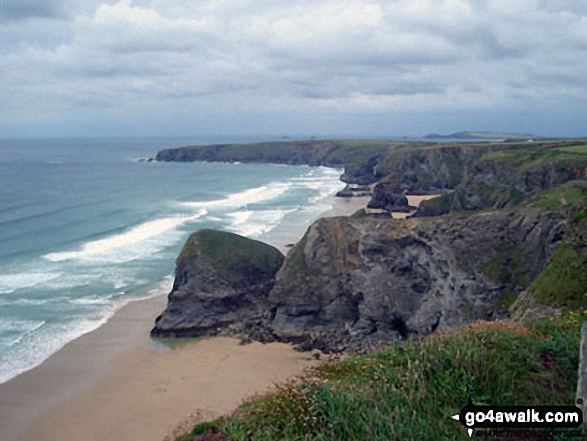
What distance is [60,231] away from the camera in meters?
67.2

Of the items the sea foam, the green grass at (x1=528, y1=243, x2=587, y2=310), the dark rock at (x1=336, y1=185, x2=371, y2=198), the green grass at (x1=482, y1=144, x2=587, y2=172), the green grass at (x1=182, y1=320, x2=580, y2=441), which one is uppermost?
the green grass at (x1=482, y1=144, x2=587, y2=172)

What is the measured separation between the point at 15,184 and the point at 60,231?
176 ft

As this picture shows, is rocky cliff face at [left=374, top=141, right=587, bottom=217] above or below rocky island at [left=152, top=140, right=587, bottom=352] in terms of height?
above

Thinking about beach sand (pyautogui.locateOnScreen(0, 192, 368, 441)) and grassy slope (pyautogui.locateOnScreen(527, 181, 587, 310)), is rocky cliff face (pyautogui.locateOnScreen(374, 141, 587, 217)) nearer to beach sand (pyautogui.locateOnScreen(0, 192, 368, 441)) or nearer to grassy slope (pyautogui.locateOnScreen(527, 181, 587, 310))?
grassy slope (pyautogui.locateOnScreen(527, 181, 587, 310))

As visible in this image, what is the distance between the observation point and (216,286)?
39.6 meters

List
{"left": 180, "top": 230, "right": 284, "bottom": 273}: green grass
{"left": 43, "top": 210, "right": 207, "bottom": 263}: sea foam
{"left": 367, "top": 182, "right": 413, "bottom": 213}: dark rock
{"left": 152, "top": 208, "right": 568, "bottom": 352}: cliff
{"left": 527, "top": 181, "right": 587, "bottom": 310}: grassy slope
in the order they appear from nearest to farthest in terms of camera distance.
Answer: {"left": 527, "top": 181, "right": 587, "bottom": 310}: grassy slope → {"left": 152, "top": 208, "right": 568, "bottom": 352}: cliff → {"left": 180, "top": 230, "right": 284, "bottom": 273}: green grass → {"left": 43, "top": 210, "right": 207, "bottom": 263}: sea foam → {"left": 367, "top": 182, "right": 413, "bottom": 213}: dark rock

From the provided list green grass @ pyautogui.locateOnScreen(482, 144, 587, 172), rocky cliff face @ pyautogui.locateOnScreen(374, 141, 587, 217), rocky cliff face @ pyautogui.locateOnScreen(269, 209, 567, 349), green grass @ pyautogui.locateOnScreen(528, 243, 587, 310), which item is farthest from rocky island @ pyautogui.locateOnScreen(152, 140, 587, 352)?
green grass @ pyautogui.locateOnScreen(482, 144, 587, 172)

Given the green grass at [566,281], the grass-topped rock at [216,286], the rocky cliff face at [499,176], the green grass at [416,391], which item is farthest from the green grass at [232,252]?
the green grass at [416,391]

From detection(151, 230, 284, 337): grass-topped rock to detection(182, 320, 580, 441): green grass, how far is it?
93.0 ft

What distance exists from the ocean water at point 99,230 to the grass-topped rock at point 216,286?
639 centimetres

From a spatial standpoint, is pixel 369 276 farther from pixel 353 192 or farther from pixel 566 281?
pixel 353 192

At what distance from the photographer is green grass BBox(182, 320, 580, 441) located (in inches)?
331

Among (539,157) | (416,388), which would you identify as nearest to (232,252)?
(416,388)

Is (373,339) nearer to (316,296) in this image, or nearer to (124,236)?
(316,296)
